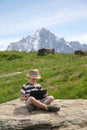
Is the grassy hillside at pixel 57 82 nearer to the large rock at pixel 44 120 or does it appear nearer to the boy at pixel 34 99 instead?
the boy at pixel 34 99

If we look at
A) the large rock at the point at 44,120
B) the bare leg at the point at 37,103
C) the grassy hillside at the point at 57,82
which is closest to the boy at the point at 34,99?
the bare leg at the point at 37,103

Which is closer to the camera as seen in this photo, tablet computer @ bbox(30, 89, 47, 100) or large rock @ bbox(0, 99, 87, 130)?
large rock @ bbox(0, 99, 87, 130)

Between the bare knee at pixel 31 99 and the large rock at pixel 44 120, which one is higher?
the bare knee at pixel 31 99

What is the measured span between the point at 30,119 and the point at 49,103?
178cm

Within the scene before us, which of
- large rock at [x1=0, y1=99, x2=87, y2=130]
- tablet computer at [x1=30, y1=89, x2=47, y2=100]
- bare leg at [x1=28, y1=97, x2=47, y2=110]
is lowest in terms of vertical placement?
large rock at [x1=0, y1=99, x2=87, y2=130]

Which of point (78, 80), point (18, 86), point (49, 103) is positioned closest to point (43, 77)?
point (18, 86)

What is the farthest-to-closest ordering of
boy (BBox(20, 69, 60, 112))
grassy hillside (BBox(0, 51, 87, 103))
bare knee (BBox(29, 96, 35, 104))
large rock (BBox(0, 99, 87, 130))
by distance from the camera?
grassy hillside (BBox(0, 51, 87, 103)) → bare knee (BBox(29, 96, 35, 104)) → boy (BBox(20, 69, 60, 112)) → large rock (BBox(0, 99, 87, 130))

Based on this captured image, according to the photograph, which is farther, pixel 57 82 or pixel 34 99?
pixel 57 82

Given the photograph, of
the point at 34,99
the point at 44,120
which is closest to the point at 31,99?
the point at 34,99

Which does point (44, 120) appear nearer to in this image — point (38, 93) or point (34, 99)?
point (34, 99)

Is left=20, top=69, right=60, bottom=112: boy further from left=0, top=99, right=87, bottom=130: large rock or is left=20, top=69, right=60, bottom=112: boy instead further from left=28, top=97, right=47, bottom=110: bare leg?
left=0, top=99, right=87, bottom=130: large rock

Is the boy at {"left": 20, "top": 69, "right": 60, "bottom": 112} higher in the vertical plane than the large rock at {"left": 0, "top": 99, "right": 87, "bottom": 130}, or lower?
higher

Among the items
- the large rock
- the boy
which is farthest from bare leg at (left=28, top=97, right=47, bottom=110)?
the large rock

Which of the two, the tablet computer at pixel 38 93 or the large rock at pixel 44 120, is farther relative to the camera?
the tablet computer at pixel 38 93
